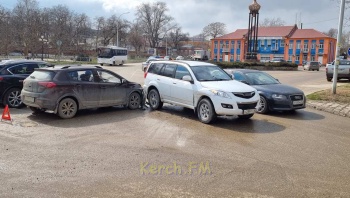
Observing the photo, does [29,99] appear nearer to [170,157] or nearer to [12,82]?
[12,82]

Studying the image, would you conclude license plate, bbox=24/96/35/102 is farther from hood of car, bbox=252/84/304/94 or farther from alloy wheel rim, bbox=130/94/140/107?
hood of car, bbox=252/84/304/94

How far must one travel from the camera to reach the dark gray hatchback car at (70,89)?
8.74m

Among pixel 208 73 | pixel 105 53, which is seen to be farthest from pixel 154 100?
pixel 105 53

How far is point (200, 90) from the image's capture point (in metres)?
8.98

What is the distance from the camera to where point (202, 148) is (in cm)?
655

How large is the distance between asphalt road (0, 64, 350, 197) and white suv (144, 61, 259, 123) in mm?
484

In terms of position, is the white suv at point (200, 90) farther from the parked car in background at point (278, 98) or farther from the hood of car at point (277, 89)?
the hood of car at point (277, 89)

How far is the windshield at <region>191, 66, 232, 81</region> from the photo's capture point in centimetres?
947

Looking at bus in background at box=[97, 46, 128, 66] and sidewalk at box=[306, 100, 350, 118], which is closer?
sidewalk at box=[306, 100, 350, 118]

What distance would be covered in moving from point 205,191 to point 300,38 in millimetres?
78808

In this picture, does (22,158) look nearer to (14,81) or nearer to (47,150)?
(47,150)

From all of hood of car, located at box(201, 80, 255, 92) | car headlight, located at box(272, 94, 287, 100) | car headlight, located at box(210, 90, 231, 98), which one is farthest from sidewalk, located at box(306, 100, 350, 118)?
car headlight, located at box(210, 90, 231, 98)

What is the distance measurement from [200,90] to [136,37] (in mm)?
88820

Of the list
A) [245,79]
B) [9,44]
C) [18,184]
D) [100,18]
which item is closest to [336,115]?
[245,79]
